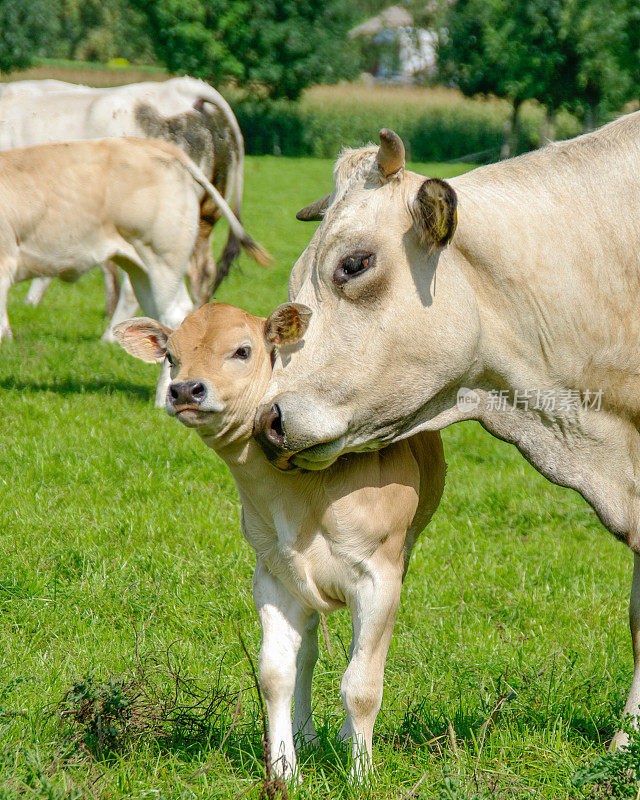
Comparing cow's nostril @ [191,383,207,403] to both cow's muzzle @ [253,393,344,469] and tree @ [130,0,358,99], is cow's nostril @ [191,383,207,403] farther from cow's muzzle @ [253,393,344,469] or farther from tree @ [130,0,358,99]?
tree @ [130,0,358,99]

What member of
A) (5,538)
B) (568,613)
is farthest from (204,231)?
(568,613)

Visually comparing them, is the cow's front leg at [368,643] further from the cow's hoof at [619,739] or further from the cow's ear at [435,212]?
the cow's ear at [435,212]

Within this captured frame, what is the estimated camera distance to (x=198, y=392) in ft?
9.73

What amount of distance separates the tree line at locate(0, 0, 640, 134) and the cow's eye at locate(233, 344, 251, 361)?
31.8 meters

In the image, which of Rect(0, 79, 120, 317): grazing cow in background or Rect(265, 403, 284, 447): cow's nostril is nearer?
Rect(265, 403, 284, 447): cow's nostril

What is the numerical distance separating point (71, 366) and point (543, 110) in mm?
39806

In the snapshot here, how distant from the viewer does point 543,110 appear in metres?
44.9

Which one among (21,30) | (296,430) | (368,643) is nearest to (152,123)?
(296,430)

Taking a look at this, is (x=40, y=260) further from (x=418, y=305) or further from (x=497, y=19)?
(x=497, y=19)

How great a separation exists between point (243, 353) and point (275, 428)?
317mm

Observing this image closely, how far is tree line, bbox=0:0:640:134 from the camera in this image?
39.1 metres

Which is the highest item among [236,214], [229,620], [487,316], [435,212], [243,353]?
[435,212]

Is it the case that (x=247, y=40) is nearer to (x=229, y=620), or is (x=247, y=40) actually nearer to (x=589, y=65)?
(x=589, y=65)

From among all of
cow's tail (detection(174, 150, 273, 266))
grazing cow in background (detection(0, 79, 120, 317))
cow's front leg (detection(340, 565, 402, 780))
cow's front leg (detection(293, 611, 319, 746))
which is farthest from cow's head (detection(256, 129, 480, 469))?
grazing cow in background (detection(0, 79, 120, 317))
